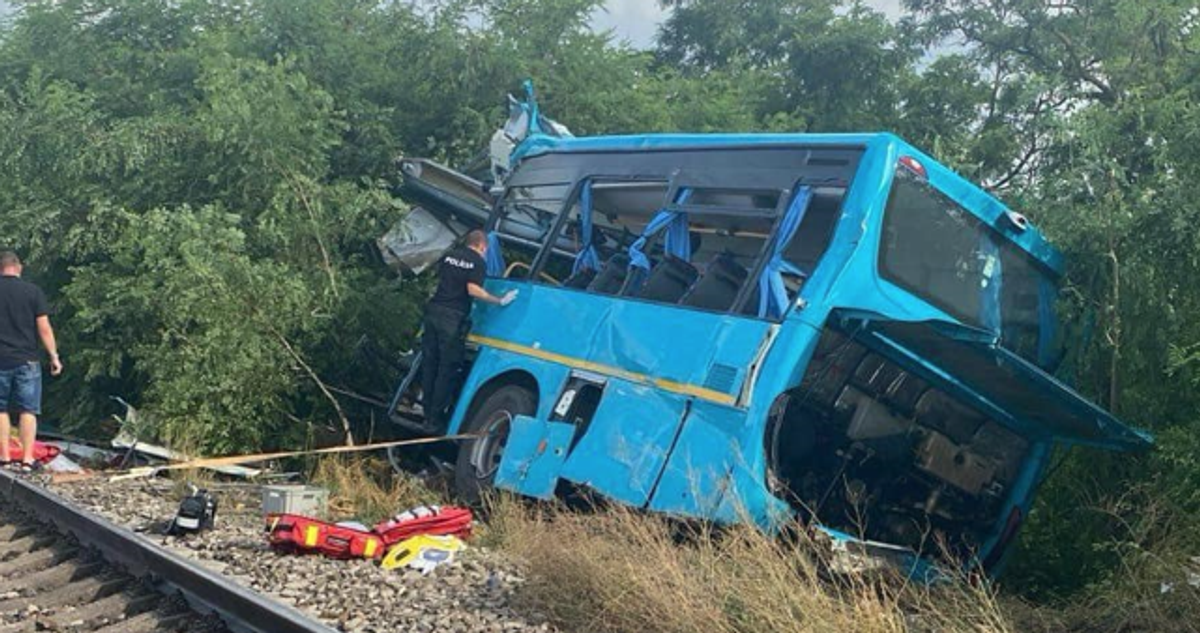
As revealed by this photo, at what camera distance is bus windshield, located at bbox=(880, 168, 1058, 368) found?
7988mm

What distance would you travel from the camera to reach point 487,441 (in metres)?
9.96

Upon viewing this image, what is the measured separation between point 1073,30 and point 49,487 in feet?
47.7

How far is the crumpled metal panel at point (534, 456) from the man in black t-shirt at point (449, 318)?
4.46 ft

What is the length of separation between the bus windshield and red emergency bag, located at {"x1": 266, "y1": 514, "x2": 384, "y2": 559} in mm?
3449

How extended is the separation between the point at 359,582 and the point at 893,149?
401cm

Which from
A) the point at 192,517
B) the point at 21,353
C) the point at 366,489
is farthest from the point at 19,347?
the point at 192,517

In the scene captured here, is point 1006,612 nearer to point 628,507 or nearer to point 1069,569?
point 1069,569

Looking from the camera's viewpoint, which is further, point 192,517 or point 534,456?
point 534,456

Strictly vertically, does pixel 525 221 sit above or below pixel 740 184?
below

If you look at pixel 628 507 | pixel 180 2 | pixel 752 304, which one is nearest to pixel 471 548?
pixel 628 507

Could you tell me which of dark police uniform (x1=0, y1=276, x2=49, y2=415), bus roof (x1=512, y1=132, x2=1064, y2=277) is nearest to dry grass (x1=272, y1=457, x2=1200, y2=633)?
bus roof (x1=512, y1=132, x2=1064, y2=277)

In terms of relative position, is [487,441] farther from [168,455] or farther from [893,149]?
A: [893,149]

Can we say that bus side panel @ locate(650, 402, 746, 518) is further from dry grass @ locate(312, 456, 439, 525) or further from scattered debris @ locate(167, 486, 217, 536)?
scattered debris @ locate(167, 486, 217, 536)

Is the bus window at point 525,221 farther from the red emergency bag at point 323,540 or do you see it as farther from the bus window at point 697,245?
the red emergency bag at point 323,540
